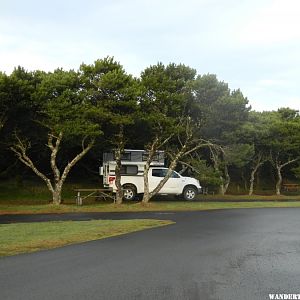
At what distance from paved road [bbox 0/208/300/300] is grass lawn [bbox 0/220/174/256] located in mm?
648

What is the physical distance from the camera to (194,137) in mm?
25172

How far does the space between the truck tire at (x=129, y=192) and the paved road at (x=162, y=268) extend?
15036mm

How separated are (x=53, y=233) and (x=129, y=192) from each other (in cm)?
1522

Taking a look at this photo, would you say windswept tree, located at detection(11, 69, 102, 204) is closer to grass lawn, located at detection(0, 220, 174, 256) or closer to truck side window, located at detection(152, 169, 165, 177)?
truck side window, located at detection(152, 169, 165, 177)

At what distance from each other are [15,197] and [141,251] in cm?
2077

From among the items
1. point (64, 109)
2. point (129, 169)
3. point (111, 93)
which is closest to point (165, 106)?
point (111, 93)

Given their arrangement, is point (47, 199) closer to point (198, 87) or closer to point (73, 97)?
point (73, 97)

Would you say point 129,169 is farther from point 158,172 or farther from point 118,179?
point 118,179

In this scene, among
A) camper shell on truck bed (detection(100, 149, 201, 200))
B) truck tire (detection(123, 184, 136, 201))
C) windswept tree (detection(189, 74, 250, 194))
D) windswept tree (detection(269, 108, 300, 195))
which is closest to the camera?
windswept tree (detection(189, 74, 250, 194))

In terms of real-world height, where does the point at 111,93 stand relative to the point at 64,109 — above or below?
above

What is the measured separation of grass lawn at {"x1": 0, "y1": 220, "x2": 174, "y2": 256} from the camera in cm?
1025

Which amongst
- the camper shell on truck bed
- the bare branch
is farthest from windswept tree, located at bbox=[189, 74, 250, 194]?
the bare branch

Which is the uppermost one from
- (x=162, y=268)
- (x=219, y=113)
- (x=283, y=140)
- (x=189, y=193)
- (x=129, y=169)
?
(x=219, y=113)

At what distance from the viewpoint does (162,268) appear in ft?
26.0
